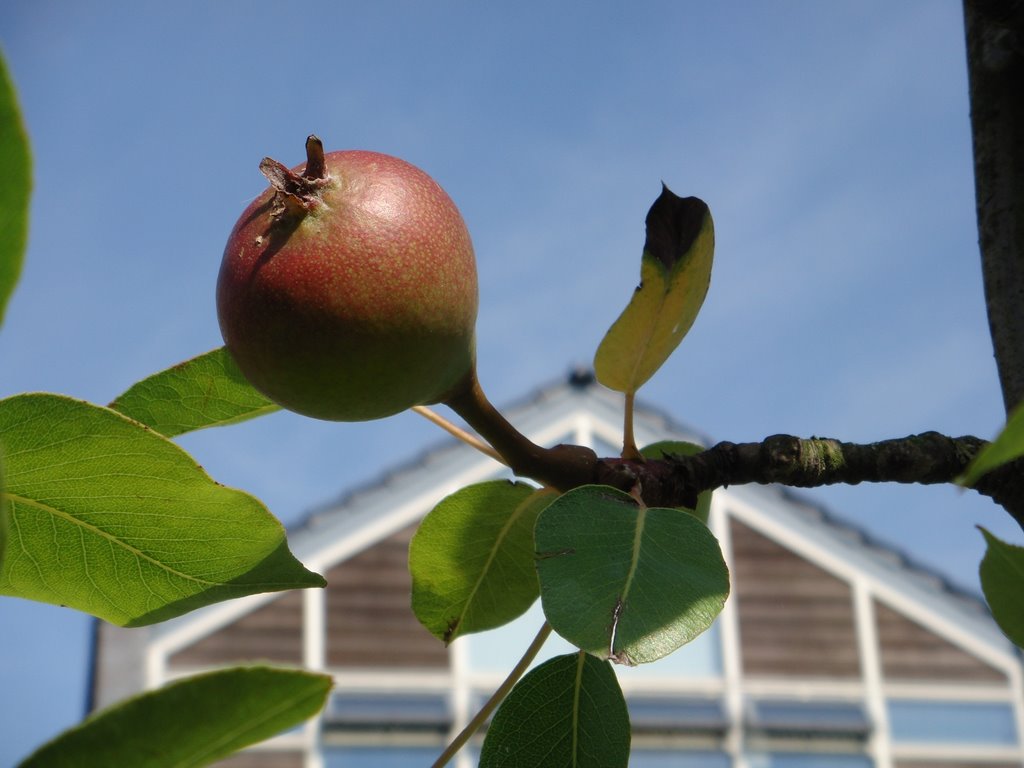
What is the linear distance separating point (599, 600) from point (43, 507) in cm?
41

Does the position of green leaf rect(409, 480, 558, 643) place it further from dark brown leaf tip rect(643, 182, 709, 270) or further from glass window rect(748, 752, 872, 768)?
glass window rect(748, 752, 872, 768)

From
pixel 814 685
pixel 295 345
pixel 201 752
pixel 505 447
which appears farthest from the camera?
pixel 814 685

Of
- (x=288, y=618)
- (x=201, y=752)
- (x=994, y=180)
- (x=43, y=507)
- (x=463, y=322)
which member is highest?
(x=288, y=618)

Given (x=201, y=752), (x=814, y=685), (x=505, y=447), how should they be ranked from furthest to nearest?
(x=814, y=685) < (x=505, y=447) < (x=201, y=752)

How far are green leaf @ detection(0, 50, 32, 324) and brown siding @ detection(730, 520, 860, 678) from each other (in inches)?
374

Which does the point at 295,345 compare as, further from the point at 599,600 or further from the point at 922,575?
the point at 922,575

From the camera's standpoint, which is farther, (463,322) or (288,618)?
(288,618)

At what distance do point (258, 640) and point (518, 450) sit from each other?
29.6 ft

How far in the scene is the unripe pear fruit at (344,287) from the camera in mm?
760

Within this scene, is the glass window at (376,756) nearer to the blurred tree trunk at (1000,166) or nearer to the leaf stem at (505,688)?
the leaf stem at (505,688)

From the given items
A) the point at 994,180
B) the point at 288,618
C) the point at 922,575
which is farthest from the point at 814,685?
the point at 994,180

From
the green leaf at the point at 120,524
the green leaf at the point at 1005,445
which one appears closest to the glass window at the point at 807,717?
the green leaf at the point at 120,524

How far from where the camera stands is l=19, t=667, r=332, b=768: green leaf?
1.67ft

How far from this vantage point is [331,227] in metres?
0.78
